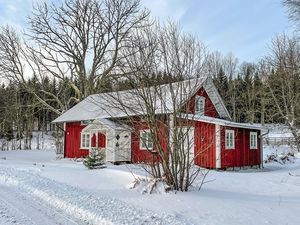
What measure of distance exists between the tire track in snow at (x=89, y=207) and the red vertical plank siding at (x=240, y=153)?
10912mm

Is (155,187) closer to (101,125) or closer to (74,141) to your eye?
(101,125)

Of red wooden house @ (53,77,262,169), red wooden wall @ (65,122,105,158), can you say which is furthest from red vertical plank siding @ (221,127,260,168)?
red wooden wall @ (65,122,105,158)

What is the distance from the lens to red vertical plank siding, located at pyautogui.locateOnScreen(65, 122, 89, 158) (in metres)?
25.1

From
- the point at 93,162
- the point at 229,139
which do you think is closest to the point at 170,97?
the point at 93,162

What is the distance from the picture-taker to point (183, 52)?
923 centimetres

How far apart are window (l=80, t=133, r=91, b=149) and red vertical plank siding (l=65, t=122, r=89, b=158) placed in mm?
340

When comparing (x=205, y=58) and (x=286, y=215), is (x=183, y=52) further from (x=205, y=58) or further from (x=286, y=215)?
(x=286, y=215)

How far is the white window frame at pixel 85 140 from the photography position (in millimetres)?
24312

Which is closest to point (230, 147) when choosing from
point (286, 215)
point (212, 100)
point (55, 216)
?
point (212, 100)

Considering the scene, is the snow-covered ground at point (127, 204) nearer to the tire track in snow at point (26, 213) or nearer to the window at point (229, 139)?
the tire track in snow at point (26, 213)

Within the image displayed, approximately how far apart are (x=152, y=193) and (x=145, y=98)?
2.51 meters

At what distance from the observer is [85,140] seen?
80.7ft

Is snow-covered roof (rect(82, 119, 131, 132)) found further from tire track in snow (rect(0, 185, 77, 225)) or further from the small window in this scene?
tire track in snow (rect(0, 185, 77, 225))

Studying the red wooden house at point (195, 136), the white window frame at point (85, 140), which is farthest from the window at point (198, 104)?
the white window frame at point (85, 140)
